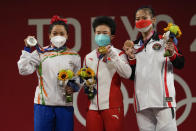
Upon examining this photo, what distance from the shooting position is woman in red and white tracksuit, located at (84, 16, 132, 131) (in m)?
2.99

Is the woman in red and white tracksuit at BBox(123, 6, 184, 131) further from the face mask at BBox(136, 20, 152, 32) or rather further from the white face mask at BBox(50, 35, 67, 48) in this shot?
the white face mask at BBox(50, 35, 67, 48)

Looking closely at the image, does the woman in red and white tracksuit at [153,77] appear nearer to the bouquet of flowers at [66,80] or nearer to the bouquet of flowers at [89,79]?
the bouquet of flowers at [89,79]

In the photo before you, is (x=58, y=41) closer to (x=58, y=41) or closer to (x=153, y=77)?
(x=58, y=41)

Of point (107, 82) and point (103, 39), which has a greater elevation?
point (103, 39)

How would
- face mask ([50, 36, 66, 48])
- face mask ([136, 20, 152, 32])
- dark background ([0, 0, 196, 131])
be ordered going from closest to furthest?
1. face mask ([136, 20, 152, 32])
2. face mask ([50, 36, 66, 48])
3. dark background ([0, 0, 196, 131])

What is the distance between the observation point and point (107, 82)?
3.07m

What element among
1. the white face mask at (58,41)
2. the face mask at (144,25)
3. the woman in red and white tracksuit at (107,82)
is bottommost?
the woman in red and white tracksuit at (107,82)

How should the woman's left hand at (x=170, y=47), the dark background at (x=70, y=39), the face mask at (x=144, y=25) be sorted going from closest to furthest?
the woman's left hand at (x=170, y=47)
the face mask at (x=144, y=25)
the dark background at (x=70, y=39)

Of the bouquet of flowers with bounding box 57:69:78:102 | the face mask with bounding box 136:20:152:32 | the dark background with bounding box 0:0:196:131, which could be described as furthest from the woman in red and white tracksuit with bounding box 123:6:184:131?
the dark background with bounding box 0:0:196:131

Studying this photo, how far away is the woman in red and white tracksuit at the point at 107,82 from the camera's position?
2.99 metres

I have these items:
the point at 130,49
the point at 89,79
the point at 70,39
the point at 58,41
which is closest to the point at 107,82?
the point at 89,79

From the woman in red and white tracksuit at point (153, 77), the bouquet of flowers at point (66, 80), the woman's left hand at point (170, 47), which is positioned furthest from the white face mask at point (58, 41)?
the woman's left hand at point (170, 47)

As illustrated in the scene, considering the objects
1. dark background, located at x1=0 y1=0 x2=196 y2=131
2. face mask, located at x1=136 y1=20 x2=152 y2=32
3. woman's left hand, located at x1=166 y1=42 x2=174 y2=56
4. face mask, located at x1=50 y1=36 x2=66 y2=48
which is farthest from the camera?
dark background, located at x1=0 y1=0 x2=196 y2=131

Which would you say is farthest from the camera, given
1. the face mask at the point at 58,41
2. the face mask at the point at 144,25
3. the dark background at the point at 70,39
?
the dark background at the point at 70,39
